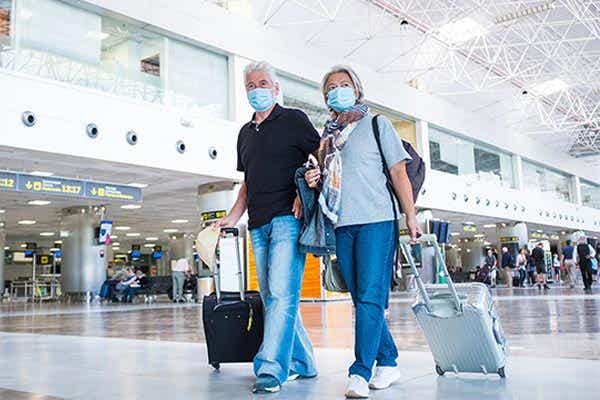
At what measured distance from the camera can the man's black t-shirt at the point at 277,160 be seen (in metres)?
3.34

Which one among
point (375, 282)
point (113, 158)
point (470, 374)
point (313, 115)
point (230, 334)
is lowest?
point (470, 374)

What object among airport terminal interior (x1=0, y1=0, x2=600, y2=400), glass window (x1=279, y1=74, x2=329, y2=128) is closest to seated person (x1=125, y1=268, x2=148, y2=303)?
airport terminal interior (x1=0, y1=0, x2=600, y2=400)

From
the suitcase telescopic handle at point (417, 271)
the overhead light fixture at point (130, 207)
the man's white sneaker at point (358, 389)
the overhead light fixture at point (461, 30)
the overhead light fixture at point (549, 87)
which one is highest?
the overhead light fixture at point (461, 30)

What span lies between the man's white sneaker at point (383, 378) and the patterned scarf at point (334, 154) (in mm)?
873

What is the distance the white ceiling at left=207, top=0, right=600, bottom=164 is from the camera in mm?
22000

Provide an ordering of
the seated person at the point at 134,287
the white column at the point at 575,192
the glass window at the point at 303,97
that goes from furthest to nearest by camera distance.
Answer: the white column at the point at 575,192, the seated person at the point at 134,287, the glass window at the point at 303,97

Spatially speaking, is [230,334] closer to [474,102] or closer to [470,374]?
[470,374]

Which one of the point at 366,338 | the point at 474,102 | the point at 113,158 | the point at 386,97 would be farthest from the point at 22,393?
the point at 474,102

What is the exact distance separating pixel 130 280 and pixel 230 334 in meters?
20.6

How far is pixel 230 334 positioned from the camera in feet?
12.6

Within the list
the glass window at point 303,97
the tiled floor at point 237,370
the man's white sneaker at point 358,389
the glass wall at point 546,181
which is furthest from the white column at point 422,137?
the man's white sneaker at point 358,389

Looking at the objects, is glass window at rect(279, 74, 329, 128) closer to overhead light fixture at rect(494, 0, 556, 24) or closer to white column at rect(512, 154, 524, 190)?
overhead light fixture at rect(494, 0, 556, 24)

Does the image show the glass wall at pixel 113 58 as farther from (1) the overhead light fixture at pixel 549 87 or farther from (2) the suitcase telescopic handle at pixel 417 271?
(1) the overhead light fixture at pixel 549 87

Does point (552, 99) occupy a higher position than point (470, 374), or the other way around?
point (552, 99)
